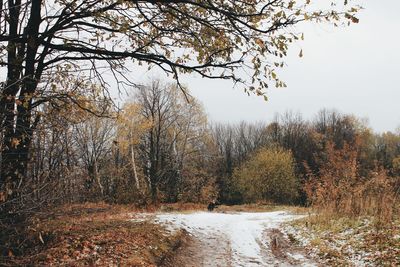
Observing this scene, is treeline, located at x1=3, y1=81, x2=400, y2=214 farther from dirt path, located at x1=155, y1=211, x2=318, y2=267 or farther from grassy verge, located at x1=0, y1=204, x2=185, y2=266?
dirt path, located at x1=155, y1=211, x2=318, y2=267

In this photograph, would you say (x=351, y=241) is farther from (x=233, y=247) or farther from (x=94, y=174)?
(x=94, y=174)

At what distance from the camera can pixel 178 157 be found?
125 feet

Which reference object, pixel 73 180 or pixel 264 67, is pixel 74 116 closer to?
pixel 73 180

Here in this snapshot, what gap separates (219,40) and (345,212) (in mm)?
7867

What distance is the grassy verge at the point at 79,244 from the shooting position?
6.15 metres

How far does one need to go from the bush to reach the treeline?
11 centimetres

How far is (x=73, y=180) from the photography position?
6.55m

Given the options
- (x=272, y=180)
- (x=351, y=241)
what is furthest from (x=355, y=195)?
(x=272, y=180)

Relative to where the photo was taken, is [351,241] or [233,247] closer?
[351,241]

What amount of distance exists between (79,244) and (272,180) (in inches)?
1483

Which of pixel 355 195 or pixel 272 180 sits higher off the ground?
pixel 272 180

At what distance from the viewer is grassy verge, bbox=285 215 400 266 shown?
7.81 metres

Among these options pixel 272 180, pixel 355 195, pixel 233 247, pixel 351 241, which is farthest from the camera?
pixel 272 180

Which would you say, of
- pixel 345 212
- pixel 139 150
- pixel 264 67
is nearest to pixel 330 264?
pixel 345 212
